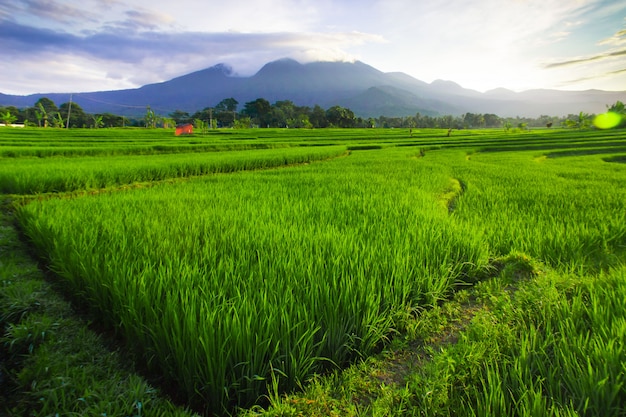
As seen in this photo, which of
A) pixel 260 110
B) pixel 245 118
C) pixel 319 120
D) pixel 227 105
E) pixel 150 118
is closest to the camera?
pixel 150 118

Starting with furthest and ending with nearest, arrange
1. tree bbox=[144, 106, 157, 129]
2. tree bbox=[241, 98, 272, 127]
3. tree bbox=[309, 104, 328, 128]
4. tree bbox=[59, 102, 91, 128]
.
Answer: tree bbox=[241, 98, 272, 127] < tree bbox=[309, 104, 328, 128] < tree bbox=[59, 102, 91, 128] < tree bbox=[144, 106, 157, 129]

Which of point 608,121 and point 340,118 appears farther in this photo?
point 340,118

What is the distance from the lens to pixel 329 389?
1.40 metres

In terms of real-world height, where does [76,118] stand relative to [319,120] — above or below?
below

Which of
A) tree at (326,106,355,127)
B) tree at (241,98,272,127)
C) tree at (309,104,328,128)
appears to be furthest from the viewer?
tree at (241,98,272,127)

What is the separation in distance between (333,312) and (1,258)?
3.37 meters

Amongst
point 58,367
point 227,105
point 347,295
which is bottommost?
point 58,367

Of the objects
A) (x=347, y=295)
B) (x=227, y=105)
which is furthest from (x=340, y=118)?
(x=347, y=295)

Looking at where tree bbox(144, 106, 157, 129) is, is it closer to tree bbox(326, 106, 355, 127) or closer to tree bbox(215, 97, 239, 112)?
tree bbox(215, 97, 239, 112)

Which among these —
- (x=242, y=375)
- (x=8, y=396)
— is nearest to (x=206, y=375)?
(x=242, y=375)

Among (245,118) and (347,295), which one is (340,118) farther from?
(347,295)

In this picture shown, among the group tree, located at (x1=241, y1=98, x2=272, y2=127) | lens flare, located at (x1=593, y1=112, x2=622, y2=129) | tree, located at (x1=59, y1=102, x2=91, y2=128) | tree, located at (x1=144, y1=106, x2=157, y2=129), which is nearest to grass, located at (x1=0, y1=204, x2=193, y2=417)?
lens flare, located at (x1=593, y1=112, x2=622, y2=129)

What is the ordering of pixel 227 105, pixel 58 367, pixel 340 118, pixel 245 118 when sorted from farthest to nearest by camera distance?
pixel 227 105 < pixel 245 118 < pixel 340 118 < pixel 58 367

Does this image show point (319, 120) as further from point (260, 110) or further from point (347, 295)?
point (347, 295)
